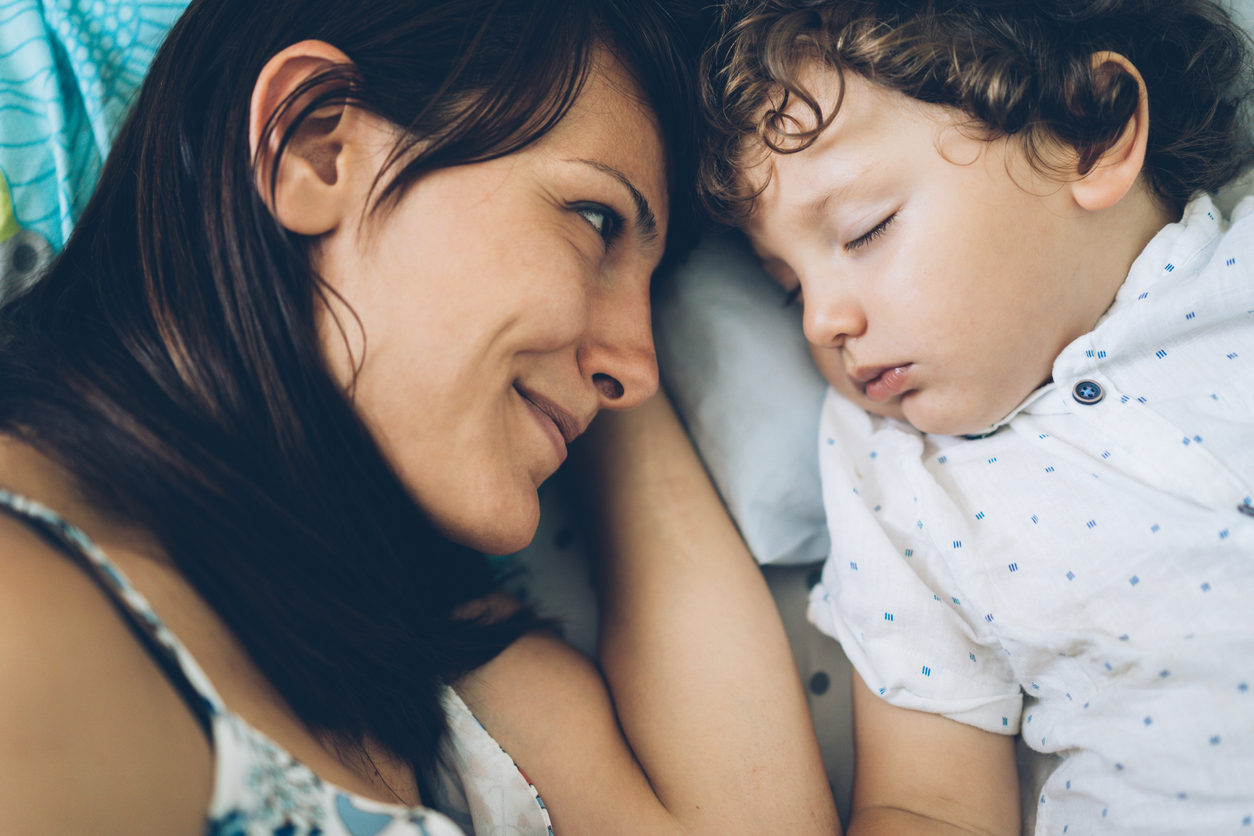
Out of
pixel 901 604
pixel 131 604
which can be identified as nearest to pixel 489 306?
pixel 131 604

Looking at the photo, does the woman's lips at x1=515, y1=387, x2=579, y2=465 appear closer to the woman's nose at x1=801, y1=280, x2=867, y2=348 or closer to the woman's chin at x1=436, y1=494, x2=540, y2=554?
the woman's chin at x1=436, y1=494, x2=540, y2=554

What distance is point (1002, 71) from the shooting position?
0.86 metres

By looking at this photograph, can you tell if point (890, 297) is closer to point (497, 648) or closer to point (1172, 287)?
point (1172, 287)

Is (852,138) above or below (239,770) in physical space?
above

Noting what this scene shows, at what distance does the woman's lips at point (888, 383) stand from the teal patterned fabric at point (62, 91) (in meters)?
1.15

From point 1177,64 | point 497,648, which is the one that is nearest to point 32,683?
point 497,648

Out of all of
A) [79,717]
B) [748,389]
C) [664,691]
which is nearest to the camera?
[79,717]

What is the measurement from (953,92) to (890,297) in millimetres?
259

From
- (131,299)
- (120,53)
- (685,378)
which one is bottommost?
(685,378)

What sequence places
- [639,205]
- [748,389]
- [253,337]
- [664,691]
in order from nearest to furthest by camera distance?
[253,337] < [639,205] < [664,691] < [748,389]

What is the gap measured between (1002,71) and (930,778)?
0.89 meters

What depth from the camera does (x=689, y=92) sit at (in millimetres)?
932

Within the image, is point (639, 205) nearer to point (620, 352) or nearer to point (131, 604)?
point (620, 352)

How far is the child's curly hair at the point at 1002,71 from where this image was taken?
87 cm
